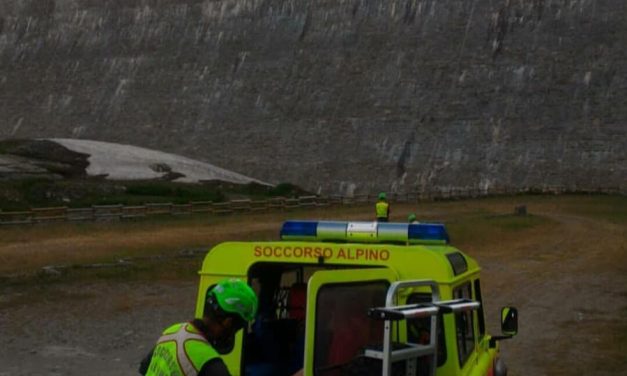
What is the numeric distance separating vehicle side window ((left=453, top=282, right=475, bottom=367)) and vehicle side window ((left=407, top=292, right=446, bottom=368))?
0.48 feet

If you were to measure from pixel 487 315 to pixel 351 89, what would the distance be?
37.5 m

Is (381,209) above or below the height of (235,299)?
below

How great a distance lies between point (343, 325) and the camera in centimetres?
450

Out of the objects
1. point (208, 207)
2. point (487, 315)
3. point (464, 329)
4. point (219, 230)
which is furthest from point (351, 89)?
point (464, 329)

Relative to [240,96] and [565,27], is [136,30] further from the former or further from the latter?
[565,27]

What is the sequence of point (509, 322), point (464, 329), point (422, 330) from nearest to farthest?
point (422, 330), point (464, 329), point (509, 322)

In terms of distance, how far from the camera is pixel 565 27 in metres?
45.6

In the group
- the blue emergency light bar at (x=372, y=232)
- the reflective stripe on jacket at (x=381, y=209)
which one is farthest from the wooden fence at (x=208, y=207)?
the blue emergency light bar at (x=372, y=232)

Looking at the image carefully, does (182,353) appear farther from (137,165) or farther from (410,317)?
(137,165)

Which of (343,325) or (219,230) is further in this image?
(219,230)

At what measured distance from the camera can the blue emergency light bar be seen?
550 centimetres

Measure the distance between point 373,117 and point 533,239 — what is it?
25220mm

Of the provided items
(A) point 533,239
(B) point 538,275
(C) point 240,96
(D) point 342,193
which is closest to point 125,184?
(D) point 342,193

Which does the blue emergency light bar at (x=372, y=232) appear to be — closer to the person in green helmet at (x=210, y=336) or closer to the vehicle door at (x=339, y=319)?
the vehicle door at (x=339, y=319)
